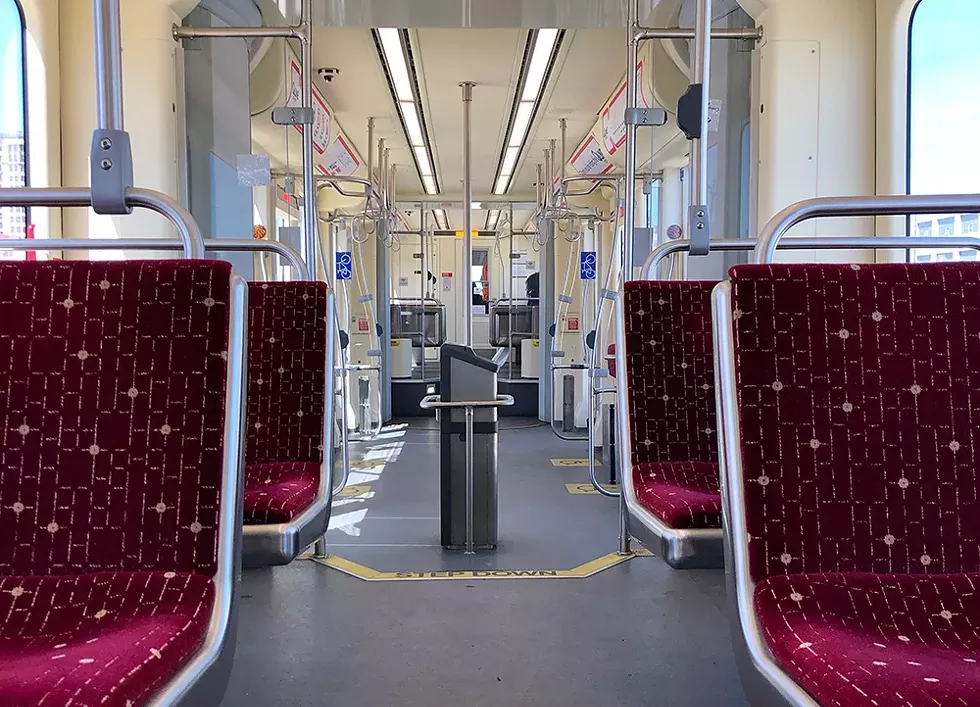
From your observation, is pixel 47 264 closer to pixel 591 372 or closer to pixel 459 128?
pixel 591 372

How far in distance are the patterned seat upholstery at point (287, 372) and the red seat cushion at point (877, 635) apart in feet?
5.15

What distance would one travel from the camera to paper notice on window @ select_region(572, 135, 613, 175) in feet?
24.8

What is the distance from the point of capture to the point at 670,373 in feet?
8.04

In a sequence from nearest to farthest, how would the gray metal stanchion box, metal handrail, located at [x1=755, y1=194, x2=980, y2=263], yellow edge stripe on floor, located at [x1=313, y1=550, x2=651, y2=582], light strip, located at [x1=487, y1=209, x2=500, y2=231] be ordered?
metal handrail, located at [x1=755, y1=194, x2=980, y2=263] < yellow edge stripe on floor, located at [x1=313, y1=550, x2=651, y2=582] < the gray metal stanchion box < light strip, located at [x1=487, y1=209, x2=500, y2=231]

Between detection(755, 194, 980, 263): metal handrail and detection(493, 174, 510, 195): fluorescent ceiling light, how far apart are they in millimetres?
9130

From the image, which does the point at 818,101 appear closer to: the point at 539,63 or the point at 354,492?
the point at 539,63

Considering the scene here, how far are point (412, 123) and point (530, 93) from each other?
1.44 metres

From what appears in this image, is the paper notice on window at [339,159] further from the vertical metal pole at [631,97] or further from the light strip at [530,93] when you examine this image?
the vertical metal pole at [631,97]

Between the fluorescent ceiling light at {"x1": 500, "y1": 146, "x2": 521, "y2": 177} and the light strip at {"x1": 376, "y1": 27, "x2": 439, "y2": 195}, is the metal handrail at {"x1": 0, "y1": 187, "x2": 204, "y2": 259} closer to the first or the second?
the light strip at {"x1": 376, "y1": 27, "x2": 439, "y2": 195}

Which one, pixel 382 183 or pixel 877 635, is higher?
pixel 382 183

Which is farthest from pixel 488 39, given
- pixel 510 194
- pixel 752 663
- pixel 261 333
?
pixel 510 194

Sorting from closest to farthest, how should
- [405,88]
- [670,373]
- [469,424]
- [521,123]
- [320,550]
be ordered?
[670,373]
[320,550]
[469,424]
[405,88]
[521,123]

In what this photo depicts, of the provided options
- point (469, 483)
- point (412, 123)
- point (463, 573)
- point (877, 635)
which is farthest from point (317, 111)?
point (877, 635)

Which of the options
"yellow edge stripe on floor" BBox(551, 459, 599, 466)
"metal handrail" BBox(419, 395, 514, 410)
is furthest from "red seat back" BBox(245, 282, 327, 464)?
"yellow edge stripe on floor" BBox(551, 459, 599, 466)
